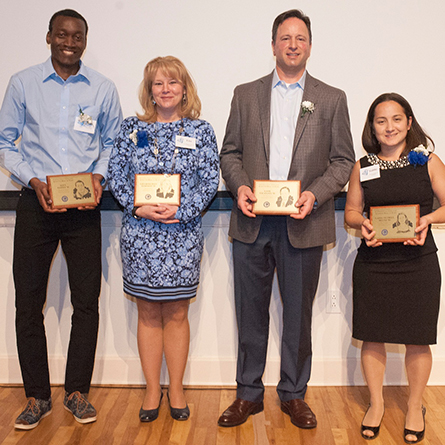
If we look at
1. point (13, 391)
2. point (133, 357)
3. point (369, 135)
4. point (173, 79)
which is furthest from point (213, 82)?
point (13, 391)

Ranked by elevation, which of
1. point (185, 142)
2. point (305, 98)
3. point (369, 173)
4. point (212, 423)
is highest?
point (305, 98)

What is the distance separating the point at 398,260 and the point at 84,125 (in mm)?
1742

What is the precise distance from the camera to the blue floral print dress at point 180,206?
2572mm

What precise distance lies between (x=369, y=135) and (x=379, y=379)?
1.25m

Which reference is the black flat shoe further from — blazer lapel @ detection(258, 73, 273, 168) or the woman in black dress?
blazer lapel @ detection(258, 73, 273, 168)

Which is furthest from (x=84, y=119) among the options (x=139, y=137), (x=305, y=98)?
(x=305, y=98)

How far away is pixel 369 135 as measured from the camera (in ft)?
8.57

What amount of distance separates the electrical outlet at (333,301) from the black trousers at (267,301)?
1.72 ft

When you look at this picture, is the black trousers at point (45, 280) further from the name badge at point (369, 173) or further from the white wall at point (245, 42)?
the name badge at point (369, 173)

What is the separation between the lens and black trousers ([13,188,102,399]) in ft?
8.79

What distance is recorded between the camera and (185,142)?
2.58 m

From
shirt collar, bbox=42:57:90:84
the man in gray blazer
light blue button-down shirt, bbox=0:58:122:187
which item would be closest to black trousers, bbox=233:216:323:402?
the man in gray blazer

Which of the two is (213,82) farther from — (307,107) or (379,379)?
(379,379)

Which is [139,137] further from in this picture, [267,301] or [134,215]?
[267,301]
